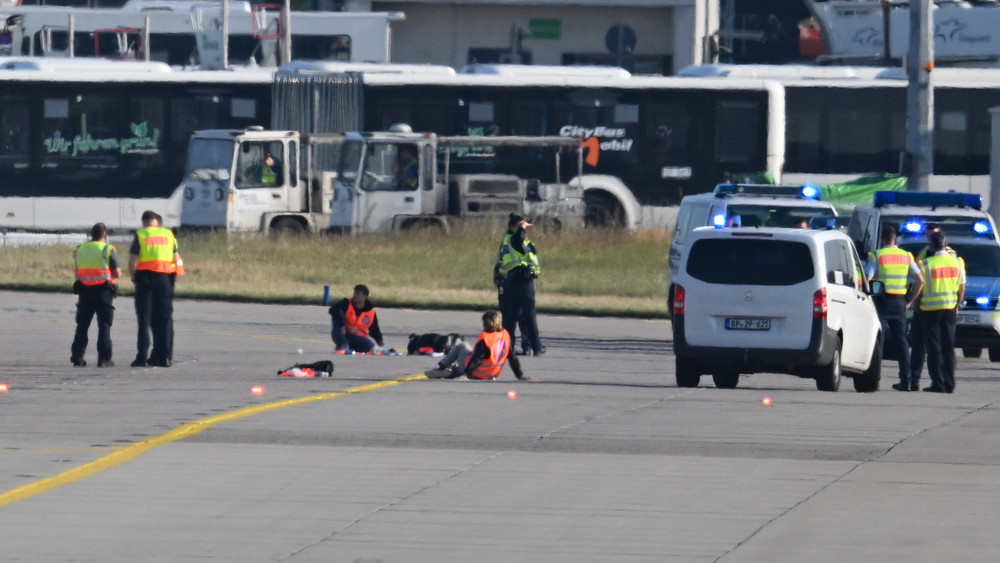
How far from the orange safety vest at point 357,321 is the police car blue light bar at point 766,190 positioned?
18.1ft

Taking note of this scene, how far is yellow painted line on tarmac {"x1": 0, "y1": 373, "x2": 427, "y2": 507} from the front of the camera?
11016mm

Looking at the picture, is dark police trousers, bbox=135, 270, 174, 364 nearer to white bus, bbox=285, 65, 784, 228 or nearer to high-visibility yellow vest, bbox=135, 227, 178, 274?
high-visibility yellow vest, bbox=135, 227, 178, 274

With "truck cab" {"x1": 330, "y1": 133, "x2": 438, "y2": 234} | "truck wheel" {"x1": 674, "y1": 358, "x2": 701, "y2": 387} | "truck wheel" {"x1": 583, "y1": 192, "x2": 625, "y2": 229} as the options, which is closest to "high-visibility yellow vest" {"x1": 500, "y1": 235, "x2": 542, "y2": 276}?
"truck wheel" {"x1": 674, "y1": 358, "x2": 701, "y2": 387}

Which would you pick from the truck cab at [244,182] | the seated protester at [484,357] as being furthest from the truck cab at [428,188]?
the seated protester at [484,357]

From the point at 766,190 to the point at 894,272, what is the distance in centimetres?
622

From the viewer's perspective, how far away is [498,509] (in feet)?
34.6

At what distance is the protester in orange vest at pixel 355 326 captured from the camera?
72.8 feet

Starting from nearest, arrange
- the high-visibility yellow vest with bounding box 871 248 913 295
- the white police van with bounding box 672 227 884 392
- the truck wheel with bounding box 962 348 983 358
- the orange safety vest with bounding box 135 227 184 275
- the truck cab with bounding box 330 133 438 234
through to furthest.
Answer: the white police van with bounding box 672 227 884 392, the high-visibility yellow vest with bounding box 871 248 913 295, the orange safety vest with bounding box 135 227 184 275, the truck wheel with bounding box 962 348 983 358, the truck cab with bounding box 330 133 438 234

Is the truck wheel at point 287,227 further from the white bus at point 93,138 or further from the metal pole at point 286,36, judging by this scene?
the metal pole at point 286,36

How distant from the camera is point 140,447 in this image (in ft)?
41.9

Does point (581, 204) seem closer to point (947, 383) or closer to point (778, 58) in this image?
point (947, 383)

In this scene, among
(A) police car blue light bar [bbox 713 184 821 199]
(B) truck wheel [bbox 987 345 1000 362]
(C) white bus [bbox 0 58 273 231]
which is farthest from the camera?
(C) white bus [bbox 0 58 273 231]

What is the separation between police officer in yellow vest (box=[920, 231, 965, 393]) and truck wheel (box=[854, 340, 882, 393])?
1.68 ft

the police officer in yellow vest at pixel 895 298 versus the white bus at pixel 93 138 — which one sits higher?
the white bus at pixel 93 138
